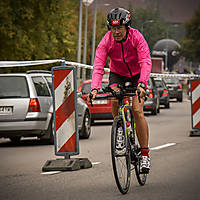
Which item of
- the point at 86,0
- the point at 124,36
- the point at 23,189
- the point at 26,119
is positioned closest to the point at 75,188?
the point at 23,189

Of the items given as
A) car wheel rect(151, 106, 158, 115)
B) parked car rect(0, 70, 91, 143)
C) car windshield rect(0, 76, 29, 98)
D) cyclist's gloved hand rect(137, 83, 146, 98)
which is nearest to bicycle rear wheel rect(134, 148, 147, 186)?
cyclist's gloved hand rect(137, 83, 146, 98)

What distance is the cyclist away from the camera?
7297mm

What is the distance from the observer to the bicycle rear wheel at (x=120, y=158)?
677cm

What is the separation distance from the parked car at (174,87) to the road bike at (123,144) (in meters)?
33.1

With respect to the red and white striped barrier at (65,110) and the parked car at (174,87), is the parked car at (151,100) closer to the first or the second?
the parked car at (174,87)

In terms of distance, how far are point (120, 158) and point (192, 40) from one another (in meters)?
100.0

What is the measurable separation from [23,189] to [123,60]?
1847mm

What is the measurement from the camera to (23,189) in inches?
301

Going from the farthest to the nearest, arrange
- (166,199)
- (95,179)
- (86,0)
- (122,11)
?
(86,0)
(95,179)
(122,11)
(166,199)

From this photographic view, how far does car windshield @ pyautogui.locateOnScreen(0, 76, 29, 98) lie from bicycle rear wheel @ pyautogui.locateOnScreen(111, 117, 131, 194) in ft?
22.0

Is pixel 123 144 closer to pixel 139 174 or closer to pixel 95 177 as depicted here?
pixel 139 174

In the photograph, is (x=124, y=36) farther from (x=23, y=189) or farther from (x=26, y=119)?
(x=26, y=119)

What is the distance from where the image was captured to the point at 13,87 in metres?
13.7

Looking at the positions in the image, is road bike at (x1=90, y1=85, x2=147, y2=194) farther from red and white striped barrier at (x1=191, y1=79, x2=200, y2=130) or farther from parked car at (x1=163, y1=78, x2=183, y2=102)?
parked car at (x1=163, y1=78, x2=183, y2=102)
